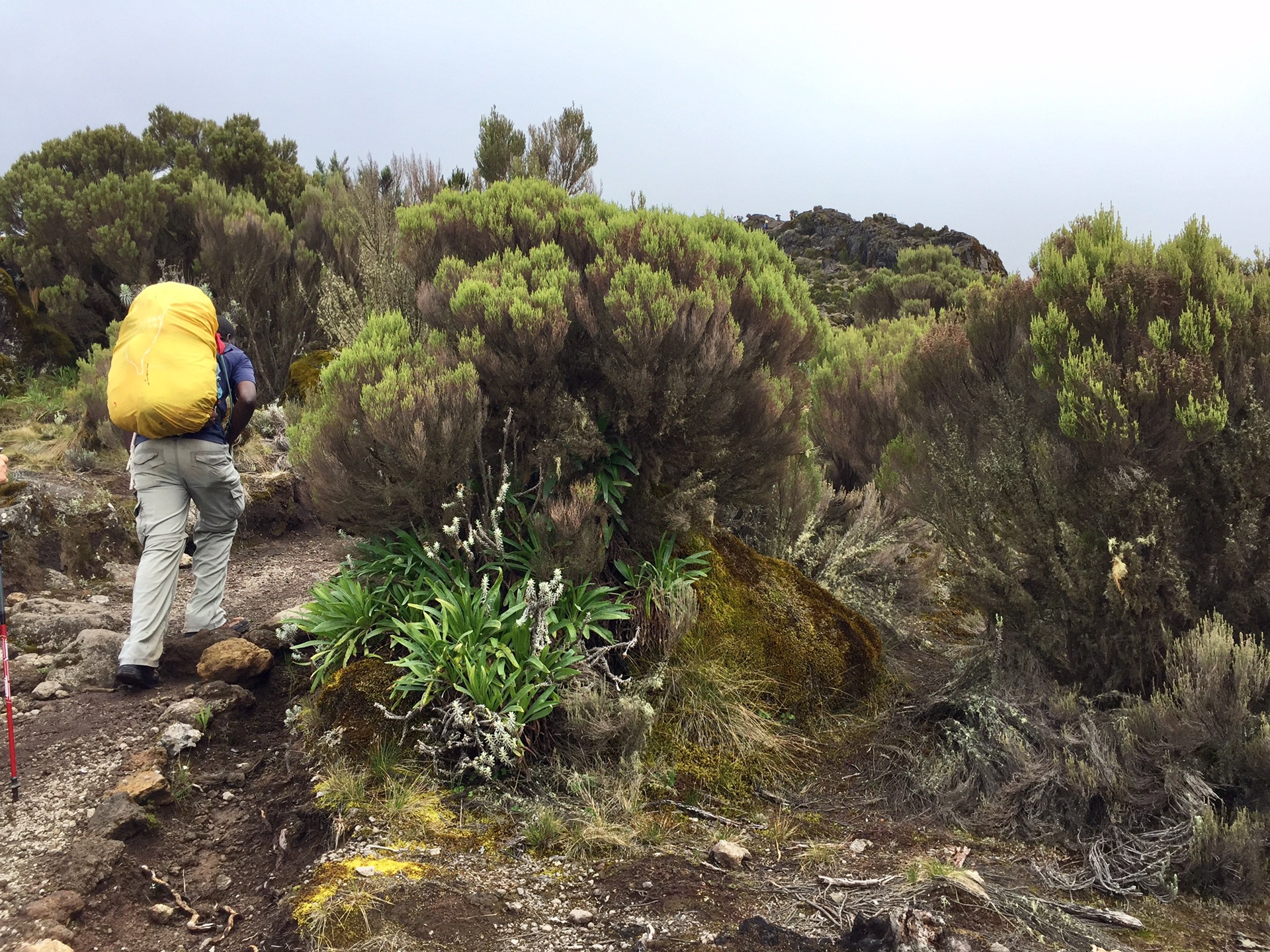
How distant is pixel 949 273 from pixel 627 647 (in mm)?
16691

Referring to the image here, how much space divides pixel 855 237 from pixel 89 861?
3545 centimetres

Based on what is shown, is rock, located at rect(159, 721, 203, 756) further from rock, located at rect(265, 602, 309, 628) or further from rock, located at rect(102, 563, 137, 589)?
rock, located at rect(102, 563, 137, 589)

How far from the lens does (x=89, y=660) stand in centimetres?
491

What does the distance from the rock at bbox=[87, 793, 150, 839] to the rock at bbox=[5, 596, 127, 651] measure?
7.25ft

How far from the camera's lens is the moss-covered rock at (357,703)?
3676mm

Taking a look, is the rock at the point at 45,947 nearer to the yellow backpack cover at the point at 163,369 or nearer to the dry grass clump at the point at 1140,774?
the yellow backpack cover at the point at 163,369

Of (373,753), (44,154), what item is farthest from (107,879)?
(44,154)

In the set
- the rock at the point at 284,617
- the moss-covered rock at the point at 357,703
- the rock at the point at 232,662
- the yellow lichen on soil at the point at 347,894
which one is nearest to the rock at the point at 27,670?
the rock at the point at 232,662

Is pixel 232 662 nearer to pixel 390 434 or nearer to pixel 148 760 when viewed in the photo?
pixel 148 760

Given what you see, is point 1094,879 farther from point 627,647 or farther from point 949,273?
point 949,273

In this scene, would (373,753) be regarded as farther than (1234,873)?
Yes

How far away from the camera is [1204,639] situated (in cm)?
334

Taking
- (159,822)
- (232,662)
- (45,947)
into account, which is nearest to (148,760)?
(159,822)

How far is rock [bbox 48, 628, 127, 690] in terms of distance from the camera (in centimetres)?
480
